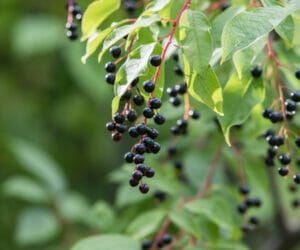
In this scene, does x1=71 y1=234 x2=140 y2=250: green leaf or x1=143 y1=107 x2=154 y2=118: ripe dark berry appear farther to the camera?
x1=71 y1=234 x2=140 y2=250: green leaf

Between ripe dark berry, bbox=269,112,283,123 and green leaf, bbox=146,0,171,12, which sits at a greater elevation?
green leaf, bbox=146,0,171,12

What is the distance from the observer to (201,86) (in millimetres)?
2041

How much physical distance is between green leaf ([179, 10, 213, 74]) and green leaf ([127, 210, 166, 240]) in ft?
3.71

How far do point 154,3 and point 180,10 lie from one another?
0.11 metres

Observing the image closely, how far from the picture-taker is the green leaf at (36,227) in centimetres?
432

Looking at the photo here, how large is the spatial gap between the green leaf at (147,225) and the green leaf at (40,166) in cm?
157

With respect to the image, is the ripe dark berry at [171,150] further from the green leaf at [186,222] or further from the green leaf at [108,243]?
the green leaf at [108,243]

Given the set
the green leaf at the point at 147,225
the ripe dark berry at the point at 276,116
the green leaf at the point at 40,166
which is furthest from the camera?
the green leaf at the point at 40,166

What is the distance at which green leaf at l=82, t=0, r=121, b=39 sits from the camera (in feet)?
7.74

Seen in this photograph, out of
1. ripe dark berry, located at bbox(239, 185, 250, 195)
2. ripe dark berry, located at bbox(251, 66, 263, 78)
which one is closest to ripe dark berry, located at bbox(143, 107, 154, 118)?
ripe dark berry, located at bbox(251, 66, 263, 78)

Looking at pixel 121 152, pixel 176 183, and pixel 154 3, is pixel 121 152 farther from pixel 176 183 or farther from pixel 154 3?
pixel 154 3

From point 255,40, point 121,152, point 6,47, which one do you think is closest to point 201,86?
point 255,40

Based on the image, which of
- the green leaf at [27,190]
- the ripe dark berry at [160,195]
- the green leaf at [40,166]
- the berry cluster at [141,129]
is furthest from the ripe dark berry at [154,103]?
the green leaf at [40,166]

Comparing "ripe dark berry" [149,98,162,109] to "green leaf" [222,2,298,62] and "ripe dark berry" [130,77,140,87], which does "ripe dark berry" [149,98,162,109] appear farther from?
"green leaf" [222,2,298,62]
